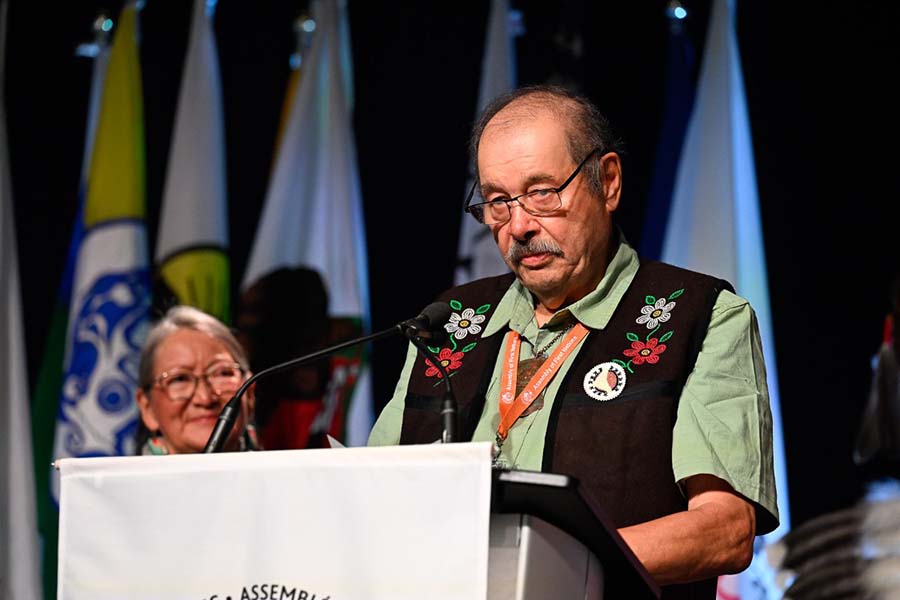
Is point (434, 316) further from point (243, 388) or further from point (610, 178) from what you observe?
point (610, 178)

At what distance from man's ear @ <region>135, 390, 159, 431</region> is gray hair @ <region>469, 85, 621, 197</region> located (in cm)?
171

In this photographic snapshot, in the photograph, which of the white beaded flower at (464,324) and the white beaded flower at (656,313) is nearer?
the white beaded flower at (656,313)

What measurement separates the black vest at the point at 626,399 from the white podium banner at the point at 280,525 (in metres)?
0.57

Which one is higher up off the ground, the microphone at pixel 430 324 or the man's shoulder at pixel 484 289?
the man's shoulder at pixel 484 289

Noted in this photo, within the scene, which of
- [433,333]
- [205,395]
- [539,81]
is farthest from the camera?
[539,81]

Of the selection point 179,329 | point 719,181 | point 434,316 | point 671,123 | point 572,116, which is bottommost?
point 434,316

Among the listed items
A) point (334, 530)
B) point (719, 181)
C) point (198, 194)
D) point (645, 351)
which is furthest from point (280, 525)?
point (198, 194)

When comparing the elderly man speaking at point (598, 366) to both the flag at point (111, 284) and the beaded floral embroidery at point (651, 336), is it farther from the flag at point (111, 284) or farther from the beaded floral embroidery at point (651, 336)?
the flag at point (111, 284)

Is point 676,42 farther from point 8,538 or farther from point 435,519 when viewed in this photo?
point 435,519

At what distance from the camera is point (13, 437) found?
4359 millimetres

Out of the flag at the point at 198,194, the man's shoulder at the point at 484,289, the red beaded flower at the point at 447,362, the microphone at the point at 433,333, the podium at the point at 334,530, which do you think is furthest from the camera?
the flag at the point at 198,194

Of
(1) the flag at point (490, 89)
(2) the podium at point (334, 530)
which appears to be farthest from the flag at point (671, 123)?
(2) the podium at point (334, 530)

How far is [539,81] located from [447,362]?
249 cm

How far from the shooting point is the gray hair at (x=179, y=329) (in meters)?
3.64
